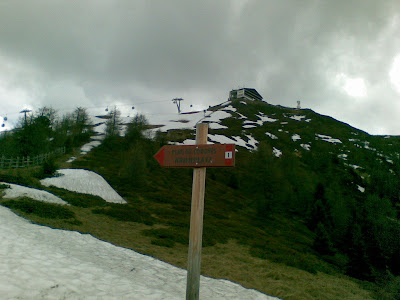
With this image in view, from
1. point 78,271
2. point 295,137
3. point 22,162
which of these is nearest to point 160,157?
point 78,271

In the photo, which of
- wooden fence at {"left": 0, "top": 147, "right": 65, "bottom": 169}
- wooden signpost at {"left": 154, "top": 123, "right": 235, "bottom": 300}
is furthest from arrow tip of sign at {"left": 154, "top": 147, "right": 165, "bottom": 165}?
wooden fence at {"left": 0, "top": 147, "right": 65, "bottom": 169}

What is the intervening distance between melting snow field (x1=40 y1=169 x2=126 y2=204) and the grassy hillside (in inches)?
92.9

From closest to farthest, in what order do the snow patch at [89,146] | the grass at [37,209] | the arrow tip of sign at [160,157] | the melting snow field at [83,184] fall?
the arrow tip of sign at [160,157] < the grass at [37,209] < the melting snow field at [83,184] < the snow patch at [89,146]

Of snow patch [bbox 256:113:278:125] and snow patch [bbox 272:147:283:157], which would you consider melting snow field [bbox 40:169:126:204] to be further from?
snow patch [bbox 256:113:278:125]

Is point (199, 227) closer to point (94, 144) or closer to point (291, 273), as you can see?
point (291, 273)

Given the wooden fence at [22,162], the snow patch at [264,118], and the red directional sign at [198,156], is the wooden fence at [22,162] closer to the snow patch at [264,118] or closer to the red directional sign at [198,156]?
the red directional sign at [198,156]

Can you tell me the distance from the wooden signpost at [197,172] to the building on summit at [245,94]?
180 metres

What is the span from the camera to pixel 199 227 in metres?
5.07

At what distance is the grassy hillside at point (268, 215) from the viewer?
13.2m

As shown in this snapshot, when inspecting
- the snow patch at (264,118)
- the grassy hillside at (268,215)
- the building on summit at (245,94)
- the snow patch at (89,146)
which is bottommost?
the grassy hillside at (268,215)

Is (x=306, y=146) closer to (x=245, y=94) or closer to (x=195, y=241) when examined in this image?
(x=195, y=241)

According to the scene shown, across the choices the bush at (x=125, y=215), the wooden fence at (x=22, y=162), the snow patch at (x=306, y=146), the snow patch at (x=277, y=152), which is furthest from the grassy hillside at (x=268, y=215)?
the snow patch at (x=277, y=152)

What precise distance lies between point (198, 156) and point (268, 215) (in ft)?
109

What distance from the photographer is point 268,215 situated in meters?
36.1
